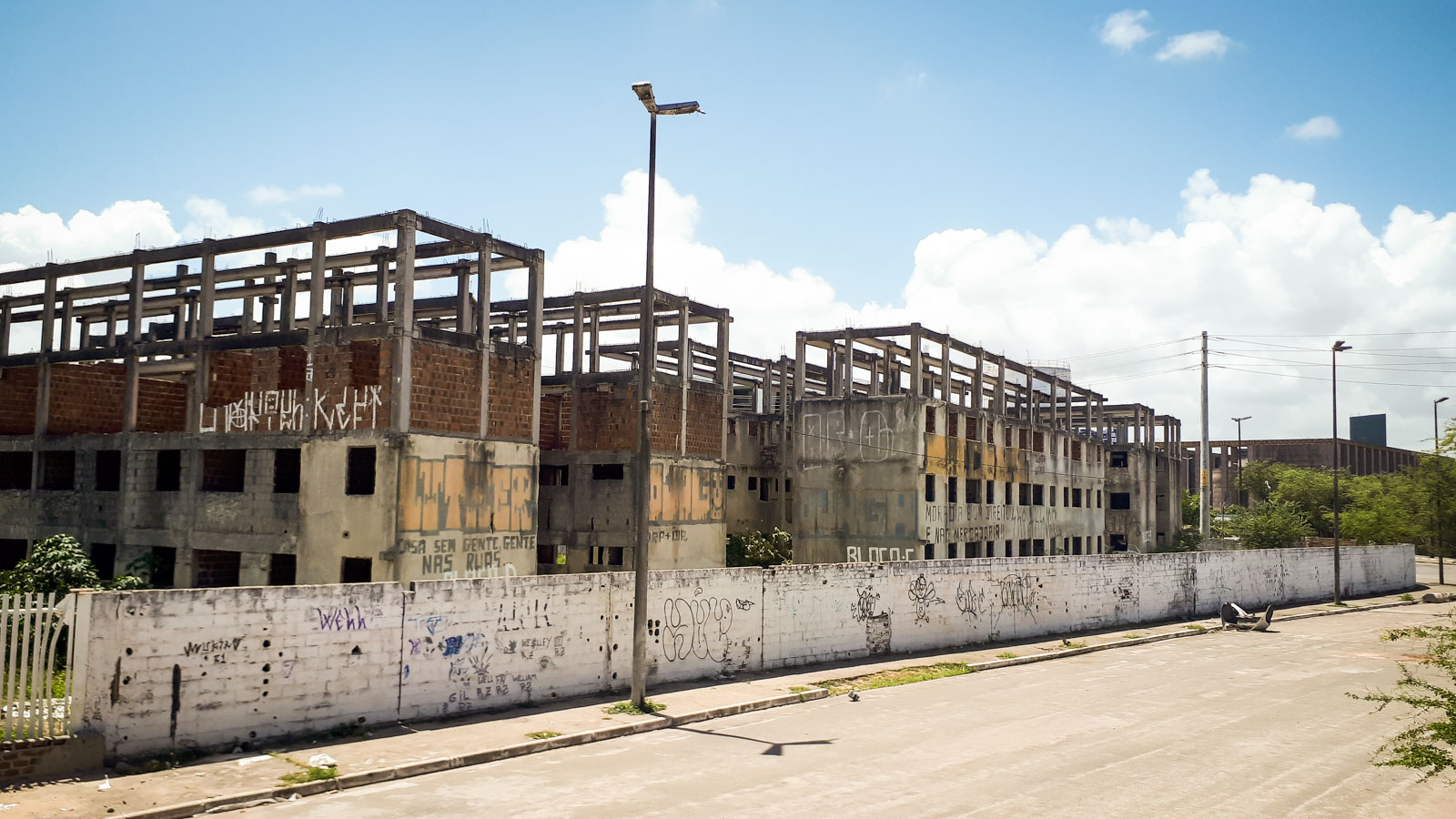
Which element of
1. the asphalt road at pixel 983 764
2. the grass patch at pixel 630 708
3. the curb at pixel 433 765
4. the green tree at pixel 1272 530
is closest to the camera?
the curb at pixel 433 765

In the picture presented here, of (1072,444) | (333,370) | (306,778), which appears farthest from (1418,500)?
(306,778)

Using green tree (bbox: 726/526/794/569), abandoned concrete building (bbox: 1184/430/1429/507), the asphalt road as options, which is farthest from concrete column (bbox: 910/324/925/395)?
abandoned concrete building (bbox: 1184/430/1429/507)

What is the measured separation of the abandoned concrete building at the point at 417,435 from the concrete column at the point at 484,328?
7 centimetres

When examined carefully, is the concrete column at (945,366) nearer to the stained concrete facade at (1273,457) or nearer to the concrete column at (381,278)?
the concrete column at (381,278)

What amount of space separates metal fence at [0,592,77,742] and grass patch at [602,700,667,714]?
7352mm

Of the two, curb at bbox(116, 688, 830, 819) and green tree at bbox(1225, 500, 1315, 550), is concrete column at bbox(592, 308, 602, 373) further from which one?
green tree at bbox(1225, 500, 1315, 550)

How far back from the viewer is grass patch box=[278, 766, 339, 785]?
11.1 m

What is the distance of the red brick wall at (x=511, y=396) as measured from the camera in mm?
25266

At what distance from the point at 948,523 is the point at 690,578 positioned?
23.1m

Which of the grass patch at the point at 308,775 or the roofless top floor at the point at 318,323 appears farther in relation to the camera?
the roofless top floor at the point at 318,323

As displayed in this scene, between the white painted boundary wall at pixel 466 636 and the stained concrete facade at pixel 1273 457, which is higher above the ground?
the stained concrete facade at pixel 1273 457

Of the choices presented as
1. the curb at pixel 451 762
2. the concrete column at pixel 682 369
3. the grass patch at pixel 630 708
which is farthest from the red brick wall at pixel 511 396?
the curb at pixel 451 762

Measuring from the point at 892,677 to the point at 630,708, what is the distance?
657cm

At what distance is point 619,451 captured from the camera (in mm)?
32719
